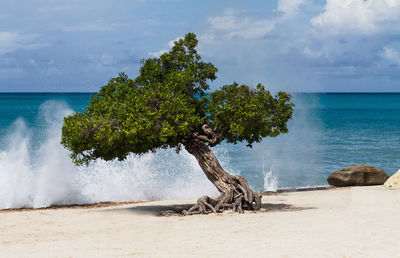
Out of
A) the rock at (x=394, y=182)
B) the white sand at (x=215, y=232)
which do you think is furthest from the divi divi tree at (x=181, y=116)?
the rock at (x=394, y=182)

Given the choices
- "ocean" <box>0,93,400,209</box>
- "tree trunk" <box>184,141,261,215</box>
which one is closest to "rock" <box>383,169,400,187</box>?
"ocean" <box>0,93,400,209</box>

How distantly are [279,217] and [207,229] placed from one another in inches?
109

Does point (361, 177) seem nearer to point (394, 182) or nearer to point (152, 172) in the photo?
point (394, 182)

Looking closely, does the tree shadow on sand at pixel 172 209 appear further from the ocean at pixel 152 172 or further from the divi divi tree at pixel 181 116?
A: the ocean at pixel 152 172

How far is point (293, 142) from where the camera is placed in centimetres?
5584

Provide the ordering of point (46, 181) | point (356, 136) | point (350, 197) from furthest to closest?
1. point (356, 136)
2. point (46, 181)
3. point (350, 197)

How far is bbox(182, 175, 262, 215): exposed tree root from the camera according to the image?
1739 cm

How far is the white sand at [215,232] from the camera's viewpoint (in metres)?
11.4

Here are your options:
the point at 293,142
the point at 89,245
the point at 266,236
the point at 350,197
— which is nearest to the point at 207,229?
the point at 266,236

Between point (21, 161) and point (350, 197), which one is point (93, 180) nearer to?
point (21, 161)

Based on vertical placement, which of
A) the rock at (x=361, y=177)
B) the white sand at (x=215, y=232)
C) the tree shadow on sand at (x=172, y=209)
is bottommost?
the white sand at (x=215, y=232)

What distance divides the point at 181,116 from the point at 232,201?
11.5 ft

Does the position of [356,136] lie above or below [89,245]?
above

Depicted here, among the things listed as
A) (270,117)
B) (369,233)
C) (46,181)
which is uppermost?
(270,117)
